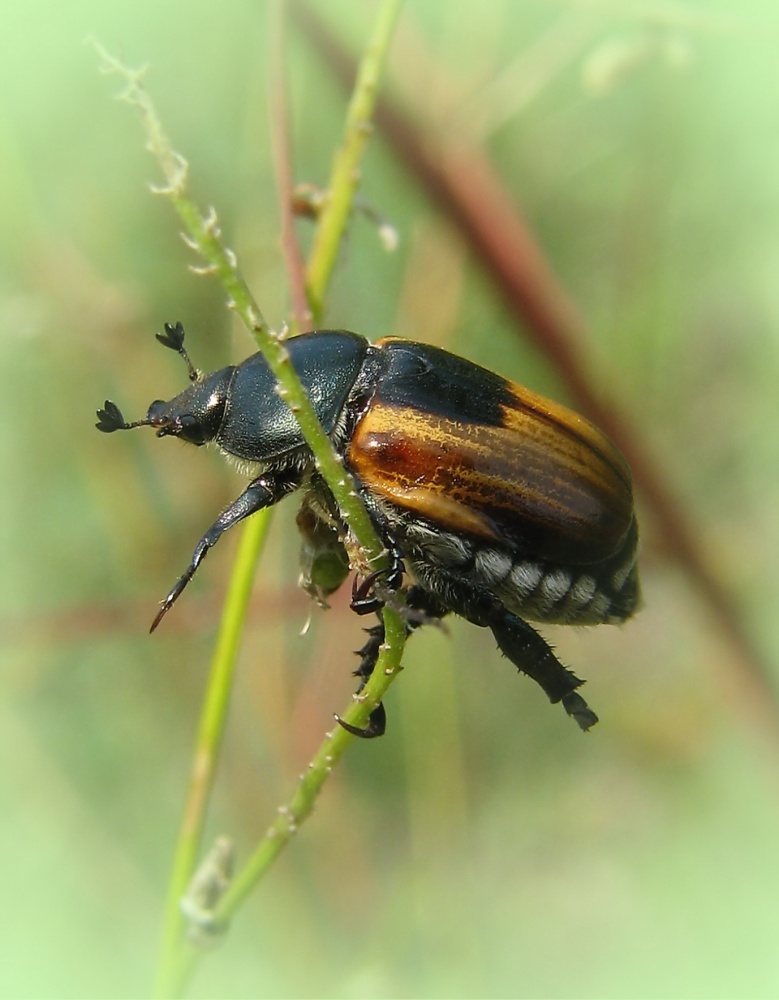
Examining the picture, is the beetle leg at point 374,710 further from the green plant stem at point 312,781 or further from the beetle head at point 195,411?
the beetle head at point 195,411

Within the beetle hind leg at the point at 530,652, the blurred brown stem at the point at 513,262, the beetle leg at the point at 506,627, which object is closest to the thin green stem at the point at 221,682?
the beetle leg at the point at 506,627

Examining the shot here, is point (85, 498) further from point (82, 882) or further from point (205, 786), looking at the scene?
point (205, 786)

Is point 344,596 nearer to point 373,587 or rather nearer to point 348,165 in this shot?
point 348,165

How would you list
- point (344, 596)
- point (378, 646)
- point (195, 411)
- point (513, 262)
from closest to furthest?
point (378, 646) < point (195, 411) < point (513, 262) < point (344, 596)

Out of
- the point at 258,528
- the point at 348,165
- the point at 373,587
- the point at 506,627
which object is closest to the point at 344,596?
the point at 258,528

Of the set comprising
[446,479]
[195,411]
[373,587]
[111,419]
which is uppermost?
[111,419]
